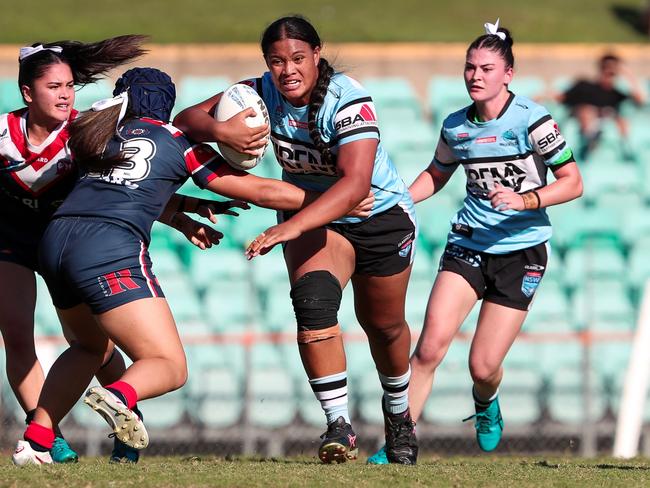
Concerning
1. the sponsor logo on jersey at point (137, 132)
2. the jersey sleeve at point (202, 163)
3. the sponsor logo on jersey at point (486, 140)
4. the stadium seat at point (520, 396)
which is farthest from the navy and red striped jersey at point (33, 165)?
the stadium seat at point (520, 396)

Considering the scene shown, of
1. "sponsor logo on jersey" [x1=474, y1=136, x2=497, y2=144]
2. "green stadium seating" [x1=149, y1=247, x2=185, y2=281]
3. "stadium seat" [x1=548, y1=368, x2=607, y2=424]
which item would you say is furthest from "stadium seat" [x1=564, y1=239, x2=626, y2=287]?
"sponsor logo on jersey" [x1=474, y1=136, x2=497, y2=144]

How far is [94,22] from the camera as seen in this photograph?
1720 centimetres

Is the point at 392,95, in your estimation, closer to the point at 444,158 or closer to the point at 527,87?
the point at 527,87

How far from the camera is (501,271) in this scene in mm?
6734

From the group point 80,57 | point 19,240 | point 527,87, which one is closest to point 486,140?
point 80,57

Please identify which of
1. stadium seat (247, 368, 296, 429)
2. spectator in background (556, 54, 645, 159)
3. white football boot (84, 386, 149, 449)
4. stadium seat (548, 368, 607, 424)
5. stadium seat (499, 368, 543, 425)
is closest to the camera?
white football boot (84, 386, 149, 449)

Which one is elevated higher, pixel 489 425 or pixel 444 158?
pixel 444 158

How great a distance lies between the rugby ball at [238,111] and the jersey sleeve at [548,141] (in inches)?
71.8

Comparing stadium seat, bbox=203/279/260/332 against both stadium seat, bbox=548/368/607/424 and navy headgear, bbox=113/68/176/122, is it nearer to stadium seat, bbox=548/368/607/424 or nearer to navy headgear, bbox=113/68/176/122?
stadium seat, bbox=548/368/607/424

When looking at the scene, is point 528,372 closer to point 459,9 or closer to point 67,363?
point 67,363

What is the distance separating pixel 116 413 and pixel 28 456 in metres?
1.25

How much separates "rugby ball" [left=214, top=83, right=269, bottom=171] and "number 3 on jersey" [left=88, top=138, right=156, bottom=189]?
1.29 ft

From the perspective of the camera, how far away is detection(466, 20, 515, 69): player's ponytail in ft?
21.3

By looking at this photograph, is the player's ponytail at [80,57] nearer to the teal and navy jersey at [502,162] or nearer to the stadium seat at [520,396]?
the teal and navy jersey at [502,162]
